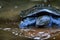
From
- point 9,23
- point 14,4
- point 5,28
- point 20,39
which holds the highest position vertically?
point 14,4

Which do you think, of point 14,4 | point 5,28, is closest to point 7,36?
point 5,28

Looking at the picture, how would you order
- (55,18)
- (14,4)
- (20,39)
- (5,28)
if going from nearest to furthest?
1. (20,39)
2. (5,28)
3. (55,18)
4. (14,4)

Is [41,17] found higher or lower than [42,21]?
higher

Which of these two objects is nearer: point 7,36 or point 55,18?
point 7,36

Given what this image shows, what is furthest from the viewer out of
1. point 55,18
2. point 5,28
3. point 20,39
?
point 55,18

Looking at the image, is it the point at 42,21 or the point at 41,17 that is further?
the point at 41,17

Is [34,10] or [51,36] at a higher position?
[34,10]

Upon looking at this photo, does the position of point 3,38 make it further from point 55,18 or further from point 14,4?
point 14,4
